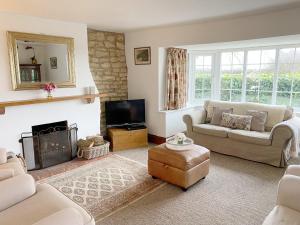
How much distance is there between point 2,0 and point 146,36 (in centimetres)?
264

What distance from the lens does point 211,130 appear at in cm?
432

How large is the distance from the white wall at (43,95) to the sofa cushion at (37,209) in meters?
1.77

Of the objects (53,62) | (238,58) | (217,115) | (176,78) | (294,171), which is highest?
(238,58)

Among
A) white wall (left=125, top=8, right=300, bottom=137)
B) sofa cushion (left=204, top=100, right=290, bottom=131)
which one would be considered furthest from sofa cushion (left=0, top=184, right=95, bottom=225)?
sofa cushion (left=204, top=100, right=290, bottom=131)

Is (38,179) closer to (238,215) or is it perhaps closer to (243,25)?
(238,215)

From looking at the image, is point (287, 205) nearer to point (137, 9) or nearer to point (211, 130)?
point (211, 130)

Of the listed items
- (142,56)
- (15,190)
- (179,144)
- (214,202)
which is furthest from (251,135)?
(15,190)

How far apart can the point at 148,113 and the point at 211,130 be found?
1.39 metres

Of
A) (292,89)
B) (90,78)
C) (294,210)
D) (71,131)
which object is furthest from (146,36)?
(294,210)

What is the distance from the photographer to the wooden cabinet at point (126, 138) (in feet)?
14.9

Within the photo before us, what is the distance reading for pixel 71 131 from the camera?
13.5 feet

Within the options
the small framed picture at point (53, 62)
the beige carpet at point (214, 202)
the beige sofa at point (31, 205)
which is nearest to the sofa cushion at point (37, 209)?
the beige sofa at point (31, 205)

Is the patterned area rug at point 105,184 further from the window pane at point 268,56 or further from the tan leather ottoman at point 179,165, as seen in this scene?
the window pane at point 268,56

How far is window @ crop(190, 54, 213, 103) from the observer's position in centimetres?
556
